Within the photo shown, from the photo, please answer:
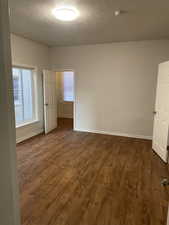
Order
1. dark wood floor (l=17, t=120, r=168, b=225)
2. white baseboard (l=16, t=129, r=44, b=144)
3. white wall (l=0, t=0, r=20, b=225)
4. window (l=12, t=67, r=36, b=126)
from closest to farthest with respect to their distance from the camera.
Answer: white wall (l=0, t=0, r=20, b=225)
dark wood floor (l=17, t=120, r=168, b=225)
white baseboard (l=16, t=129, r=44, b=144)
window (l=12, t=67, r=36, b=126)

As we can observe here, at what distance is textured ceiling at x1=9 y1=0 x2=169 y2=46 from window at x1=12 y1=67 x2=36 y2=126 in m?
1.07

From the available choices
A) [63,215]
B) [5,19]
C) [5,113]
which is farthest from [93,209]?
[5,19]

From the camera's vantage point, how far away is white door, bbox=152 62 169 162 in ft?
10.6

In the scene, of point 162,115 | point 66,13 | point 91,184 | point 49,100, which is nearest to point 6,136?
point 91,184

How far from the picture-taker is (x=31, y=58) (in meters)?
4.70

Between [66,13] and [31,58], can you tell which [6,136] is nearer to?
[66,13]

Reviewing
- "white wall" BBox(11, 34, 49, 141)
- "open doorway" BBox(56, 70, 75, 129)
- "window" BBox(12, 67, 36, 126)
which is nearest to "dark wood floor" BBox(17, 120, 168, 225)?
"white wall" BBox(11, 34, 49, 141)

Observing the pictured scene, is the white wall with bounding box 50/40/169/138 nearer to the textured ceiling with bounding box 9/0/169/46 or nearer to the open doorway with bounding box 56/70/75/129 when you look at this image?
the textured ceiling with bounding box 9/0/169/46

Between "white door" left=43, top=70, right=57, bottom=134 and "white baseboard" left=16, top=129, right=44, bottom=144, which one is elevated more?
"white door" left=43, top=70, right=57, bottom=134

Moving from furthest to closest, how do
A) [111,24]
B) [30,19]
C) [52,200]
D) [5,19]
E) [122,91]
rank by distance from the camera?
[122,91] < [111,24] < [30,19] < [52,200] < [5,19]

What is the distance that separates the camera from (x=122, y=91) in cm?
488

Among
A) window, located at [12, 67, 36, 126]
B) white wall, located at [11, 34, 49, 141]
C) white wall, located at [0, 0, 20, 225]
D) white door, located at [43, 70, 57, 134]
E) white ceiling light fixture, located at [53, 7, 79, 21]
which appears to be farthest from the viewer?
white door, located at [43, 70, 57, 134]

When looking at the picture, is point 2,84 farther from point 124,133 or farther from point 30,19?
point 124,133

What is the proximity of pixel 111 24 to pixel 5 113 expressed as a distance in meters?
3.14
